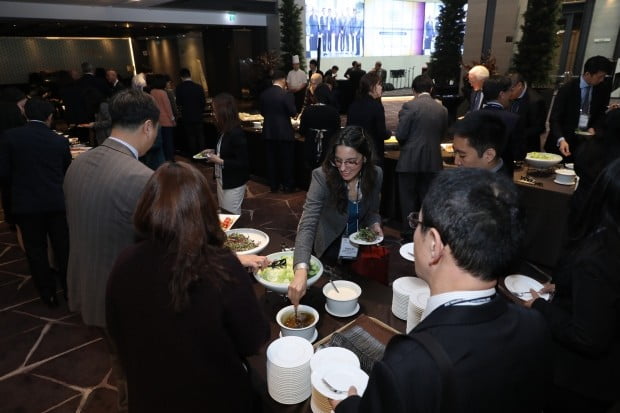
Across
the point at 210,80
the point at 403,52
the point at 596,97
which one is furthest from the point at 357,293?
the point at 403,52

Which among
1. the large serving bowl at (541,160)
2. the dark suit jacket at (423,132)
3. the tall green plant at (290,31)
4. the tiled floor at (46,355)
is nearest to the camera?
the tiled floor at (46,355)

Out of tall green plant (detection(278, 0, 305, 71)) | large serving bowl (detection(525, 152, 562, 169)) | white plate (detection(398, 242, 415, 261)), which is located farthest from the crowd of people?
tall green plant (detection(278, 0, 305, 71))

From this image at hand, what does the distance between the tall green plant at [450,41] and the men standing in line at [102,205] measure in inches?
488

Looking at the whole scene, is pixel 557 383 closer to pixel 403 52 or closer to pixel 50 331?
pixel 50 331

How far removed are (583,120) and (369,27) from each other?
1502 centimetres

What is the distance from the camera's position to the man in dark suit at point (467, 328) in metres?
0.77

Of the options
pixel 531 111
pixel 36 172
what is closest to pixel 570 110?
pixel 531 111

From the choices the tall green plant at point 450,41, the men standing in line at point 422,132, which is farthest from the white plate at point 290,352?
the tall green plant at point 450,41

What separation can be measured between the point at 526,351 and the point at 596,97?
5.04m

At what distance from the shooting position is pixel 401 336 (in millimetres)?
842

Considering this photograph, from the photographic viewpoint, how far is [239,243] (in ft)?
7.41

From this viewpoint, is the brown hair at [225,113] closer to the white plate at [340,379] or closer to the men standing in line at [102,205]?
the men standing in line at [102,205]

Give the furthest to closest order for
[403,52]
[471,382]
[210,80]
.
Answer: [403,52] → [210,80] → [471,382]

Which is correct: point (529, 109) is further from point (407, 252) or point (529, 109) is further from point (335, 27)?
point (335, 27)
